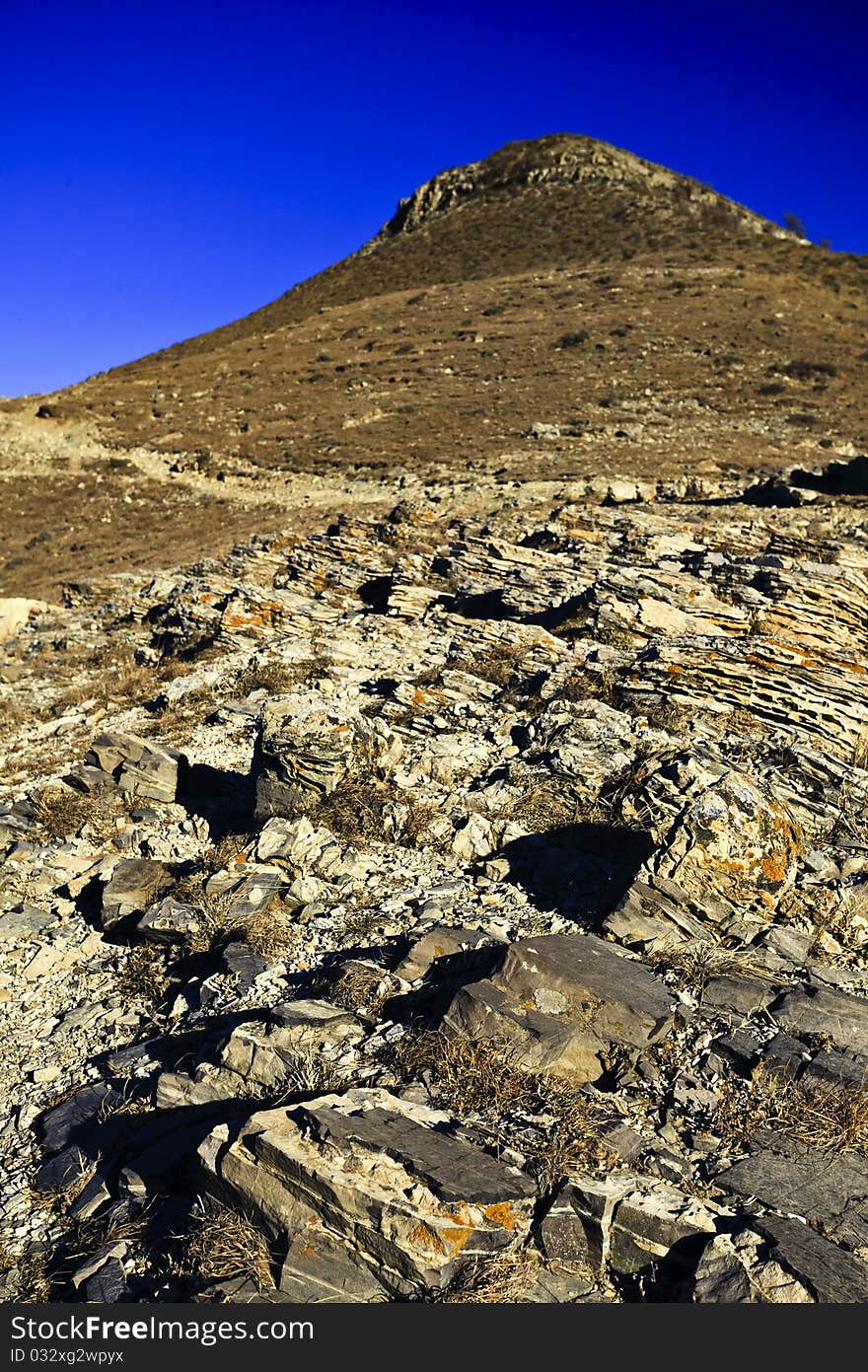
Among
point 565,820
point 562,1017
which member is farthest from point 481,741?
point 562,1017

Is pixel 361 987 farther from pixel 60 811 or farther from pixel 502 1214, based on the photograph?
pixel 60 811

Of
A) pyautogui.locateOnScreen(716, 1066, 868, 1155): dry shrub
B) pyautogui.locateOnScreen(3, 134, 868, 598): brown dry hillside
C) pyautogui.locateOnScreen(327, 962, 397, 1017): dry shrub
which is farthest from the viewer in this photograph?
pyautogui.locateOnScreen(3, 134, 868, 598): brown dry hillside

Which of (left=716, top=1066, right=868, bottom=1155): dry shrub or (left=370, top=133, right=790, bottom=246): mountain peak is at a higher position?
(left=370, top=133, right=790, bottom=246): mountain peak

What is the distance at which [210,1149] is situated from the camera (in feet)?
14.3

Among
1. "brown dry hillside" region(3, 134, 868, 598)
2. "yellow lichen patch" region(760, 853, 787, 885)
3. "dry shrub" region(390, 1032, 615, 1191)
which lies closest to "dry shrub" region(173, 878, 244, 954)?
"dry shrub" region(390, 1032, 615, 1191)

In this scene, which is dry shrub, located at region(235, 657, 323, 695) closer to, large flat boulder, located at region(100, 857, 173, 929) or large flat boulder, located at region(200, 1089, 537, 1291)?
large flat boulder, located at region(100, 857, 173, 929)

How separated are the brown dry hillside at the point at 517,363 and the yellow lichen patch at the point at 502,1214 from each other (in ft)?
76.6

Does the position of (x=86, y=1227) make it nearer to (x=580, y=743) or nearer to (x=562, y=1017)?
(x=562, y=1017)

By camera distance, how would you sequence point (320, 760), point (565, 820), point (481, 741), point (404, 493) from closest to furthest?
point (565, 820)
point (320, 760)
point (481, 741)
point (404, 493)

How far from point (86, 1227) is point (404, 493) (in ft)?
88.4

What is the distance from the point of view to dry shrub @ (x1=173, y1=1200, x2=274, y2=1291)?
3936 mm

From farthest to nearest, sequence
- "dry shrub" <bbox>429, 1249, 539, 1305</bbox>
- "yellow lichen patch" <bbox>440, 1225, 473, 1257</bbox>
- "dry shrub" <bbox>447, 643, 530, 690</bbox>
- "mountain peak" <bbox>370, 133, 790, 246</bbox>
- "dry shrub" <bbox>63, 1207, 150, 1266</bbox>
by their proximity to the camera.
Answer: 1. "mountain peak" <bbox>370, 133, 790, 246</bbox>
2. "dry shrub" <bbox>447, 643, 530, 690</bbox>
3. "dry shrub" <bbox>63, 1207, 150, 1266</bbox>
4. "yellow lichen patch" <bbox>440, 1225, 473, 1257</bbox>
5. "dry shrub" <bbox>429, 1249, 539, 1305</bbox>

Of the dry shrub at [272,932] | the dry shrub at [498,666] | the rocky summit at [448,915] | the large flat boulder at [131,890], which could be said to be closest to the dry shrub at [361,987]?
the rocky summit at [448,915]

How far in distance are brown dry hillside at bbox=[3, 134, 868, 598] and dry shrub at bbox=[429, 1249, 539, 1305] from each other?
77.2 feet
